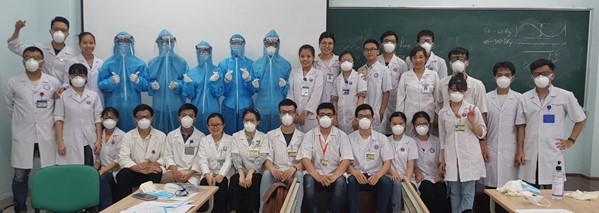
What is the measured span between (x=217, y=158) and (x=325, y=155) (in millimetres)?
944

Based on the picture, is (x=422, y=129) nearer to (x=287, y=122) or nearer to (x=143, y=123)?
(x=287, y=122)

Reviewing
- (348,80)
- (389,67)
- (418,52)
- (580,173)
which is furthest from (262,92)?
(580,173)

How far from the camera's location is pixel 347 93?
13.5ft

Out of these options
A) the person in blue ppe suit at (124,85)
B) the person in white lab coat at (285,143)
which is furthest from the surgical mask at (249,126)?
the person in blue ppe suit at (124,85)

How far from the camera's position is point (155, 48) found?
4.73 m

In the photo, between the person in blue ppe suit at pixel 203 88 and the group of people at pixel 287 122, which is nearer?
the group of people at pixel 287 122

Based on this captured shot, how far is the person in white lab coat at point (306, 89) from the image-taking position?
13.6ft

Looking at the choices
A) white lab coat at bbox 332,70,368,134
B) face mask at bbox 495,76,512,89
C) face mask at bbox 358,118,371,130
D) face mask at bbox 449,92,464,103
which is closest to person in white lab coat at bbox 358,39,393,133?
white lab coat at bbox 332,70,368,134

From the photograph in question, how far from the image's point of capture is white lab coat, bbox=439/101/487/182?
3619 mm

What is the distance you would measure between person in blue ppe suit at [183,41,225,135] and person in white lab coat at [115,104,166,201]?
41 centimetres

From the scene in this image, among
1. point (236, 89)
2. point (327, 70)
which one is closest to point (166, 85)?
point (236, 89)

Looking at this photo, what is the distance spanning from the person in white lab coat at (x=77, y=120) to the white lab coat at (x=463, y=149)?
3099 millimetres

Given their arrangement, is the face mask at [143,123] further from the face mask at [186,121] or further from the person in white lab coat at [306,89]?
the person in white lab coat at [306,89]

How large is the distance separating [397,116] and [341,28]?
4.84 feet
